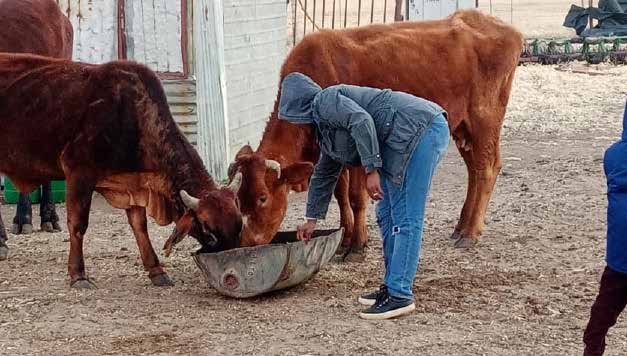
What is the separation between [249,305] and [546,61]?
17224mm

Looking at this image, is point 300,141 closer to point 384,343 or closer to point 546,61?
point 384,343

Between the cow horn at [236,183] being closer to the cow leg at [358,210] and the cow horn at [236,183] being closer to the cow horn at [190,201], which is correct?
the cow horn at [190,201]

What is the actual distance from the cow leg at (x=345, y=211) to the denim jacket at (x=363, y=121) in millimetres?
1993

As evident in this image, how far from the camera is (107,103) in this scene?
8.09 metres

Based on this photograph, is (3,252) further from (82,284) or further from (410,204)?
(410,204)

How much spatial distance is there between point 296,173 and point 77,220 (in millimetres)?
1691

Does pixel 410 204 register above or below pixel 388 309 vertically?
above

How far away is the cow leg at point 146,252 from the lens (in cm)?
825

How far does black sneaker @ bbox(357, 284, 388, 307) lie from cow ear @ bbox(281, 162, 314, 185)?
43.1 inches

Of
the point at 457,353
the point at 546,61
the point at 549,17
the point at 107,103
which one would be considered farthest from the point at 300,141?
the point at 549,17

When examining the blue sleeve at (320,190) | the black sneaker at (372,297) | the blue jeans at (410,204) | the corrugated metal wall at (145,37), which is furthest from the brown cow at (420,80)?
the corrugated metal wall at (145,37)

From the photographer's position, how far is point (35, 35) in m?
11.0

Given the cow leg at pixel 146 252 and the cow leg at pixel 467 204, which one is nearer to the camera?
the cow leg at pixel 146 252

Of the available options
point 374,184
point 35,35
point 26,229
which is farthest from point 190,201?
point 35,35
